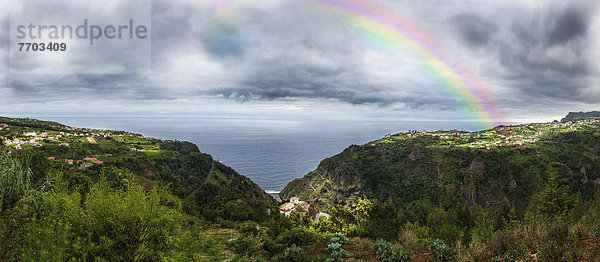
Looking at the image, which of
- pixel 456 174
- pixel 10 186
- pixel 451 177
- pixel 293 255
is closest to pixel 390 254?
pixel 293 255

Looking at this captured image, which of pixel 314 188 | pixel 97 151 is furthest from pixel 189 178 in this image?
pixel 314 188

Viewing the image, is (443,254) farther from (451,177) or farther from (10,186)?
(451,177)

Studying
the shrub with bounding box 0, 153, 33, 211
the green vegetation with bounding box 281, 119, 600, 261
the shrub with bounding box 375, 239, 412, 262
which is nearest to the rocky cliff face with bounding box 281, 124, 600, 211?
the green vegetation with bounding box 281, 119, 600, 261

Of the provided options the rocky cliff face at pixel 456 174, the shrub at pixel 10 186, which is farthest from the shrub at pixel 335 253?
the rocky cliff face at pixel 456 174

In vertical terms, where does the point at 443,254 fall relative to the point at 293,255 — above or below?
above

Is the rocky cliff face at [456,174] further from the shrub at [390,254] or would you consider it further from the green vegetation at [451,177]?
the shrub at [390,254]

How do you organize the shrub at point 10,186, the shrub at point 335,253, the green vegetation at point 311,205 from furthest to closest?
the shrub at point 335,253
the shrub at point 10,186
the green vegetation at point 311,205

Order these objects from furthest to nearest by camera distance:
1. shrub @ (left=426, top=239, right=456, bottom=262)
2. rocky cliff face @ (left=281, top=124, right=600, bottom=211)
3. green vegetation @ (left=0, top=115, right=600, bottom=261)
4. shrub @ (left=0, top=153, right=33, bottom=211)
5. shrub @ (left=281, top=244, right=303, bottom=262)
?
rocky cliff face @ (left=281, top=124, right=600, bottom=211), shrub @ (left=281, top=244, right=303, bottom=262), shrub @ (left=426, top=239, right=456, bottom=262), shrub @ (left=0, top=153, right=33, bottom=211), green vegetation @ (left=0, top=115, right=600, bottom=261)

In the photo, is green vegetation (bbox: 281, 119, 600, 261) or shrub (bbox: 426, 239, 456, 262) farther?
green vegetation (bbox: 281, 119, 600, 261)

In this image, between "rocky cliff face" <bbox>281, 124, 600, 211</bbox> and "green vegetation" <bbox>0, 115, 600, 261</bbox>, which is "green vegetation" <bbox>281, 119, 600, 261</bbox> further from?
"green vegetation" <bbox>0, 115, 600, 261</bbox>

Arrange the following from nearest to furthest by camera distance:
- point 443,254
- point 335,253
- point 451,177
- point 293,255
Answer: point 443,254 < point 335,253 < point 293,255 < point 451,177

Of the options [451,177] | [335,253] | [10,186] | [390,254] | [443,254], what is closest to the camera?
[10,186]

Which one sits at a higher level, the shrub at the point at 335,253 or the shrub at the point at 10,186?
the shrub at the point at 10,186

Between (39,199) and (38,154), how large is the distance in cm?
1881
